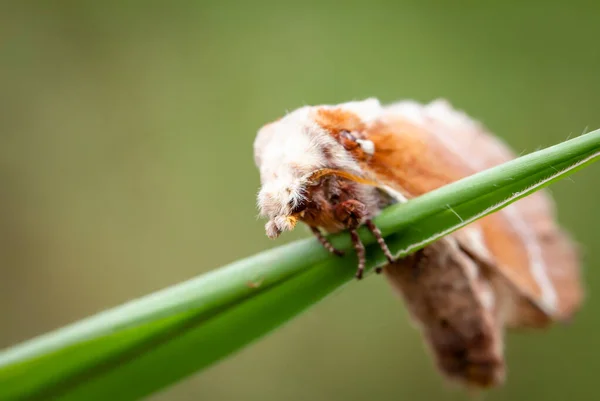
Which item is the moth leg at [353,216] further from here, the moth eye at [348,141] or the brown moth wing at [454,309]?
the brown moth wing at [454,309]

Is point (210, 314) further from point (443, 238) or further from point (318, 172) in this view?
point (443, 238)

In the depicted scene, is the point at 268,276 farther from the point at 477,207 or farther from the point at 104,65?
the point at 104,65

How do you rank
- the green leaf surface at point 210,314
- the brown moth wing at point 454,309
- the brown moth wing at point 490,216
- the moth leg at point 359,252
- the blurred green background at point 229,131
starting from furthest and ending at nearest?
the blurred green background at point 229,131, the brown moth wing at point 454,309, the brown moth wing at point 490,216, the moth leg at point 359,252, the green leaf surface at point 210,314

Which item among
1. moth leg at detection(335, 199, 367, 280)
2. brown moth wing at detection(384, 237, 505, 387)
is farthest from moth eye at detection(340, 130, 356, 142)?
brown moth wing at detection(384, 237, 505, 387)

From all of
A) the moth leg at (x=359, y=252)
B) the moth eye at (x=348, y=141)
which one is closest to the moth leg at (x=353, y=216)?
the moth leg at (x=359, y=252)

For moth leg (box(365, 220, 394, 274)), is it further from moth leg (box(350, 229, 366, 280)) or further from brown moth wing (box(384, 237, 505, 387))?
brown moth wing (box(384, 237, 505, 387))

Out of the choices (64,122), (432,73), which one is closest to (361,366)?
(432,73)

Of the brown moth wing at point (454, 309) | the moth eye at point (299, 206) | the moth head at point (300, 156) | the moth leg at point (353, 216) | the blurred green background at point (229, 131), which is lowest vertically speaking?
the brown moth wing at point (454, 309)
